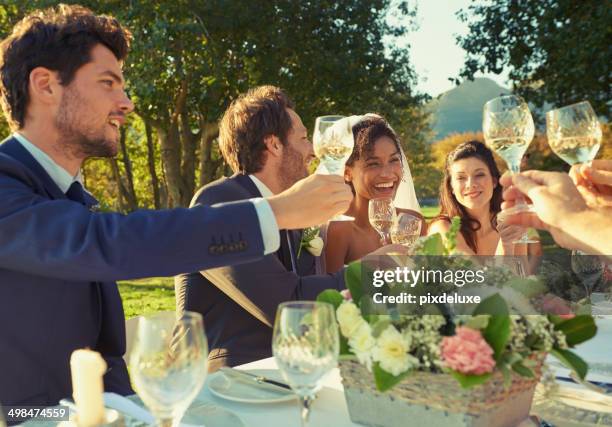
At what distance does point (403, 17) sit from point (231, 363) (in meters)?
14.1

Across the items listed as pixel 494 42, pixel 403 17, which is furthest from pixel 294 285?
pixel 403 17

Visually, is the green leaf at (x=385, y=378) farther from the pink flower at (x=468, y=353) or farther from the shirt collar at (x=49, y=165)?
the shirt collar at (x=49, y=165)

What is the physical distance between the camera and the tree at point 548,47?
1041 cm

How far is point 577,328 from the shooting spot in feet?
5.12

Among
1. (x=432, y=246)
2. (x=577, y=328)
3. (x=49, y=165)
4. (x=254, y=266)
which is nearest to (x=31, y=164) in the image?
(x=49, y=165)

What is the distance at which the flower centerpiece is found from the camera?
4.63 feet

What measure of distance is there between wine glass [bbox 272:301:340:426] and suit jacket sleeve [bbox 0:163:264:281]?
52 centimetres

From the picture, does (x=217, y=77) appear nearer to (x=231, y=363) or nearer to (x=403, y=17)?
(x=403, y=17)

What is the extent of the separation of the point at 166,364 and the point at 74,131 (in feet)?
4.71

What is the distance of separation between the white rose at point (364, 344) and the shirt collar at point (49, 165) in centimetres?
144

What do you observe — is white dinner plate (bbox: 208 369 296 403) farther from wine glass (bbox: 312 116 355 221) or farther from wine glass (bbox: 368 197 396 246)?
wine glass (bbox: 368 197 396 246)

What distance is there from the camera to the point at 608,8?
9.99 m

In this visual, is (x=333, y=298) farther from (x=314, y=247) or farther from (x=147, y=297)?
(x=147, y=297)

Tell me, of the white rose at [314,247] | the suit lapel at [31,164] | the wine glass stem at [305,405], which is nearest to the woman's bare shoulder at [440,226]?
the white rose at [314,247]
